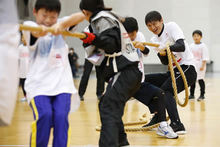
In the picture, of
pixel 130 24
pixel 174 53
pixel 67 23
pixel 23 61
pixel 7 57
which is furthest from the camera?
pixel 23 61

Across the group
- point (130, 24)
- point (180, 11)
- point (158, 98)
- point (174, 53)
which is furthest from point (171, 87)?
point (180, 11)

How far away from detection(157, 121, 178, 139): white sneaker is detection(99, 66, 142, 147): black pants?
1.23m

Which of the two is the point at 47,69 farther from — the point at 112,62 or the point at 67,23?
the point at 112,62

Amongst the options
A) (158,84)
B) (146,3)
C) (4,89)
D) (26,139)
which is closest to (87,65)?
(158,84)

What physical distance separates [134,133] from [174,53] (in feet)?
3.69

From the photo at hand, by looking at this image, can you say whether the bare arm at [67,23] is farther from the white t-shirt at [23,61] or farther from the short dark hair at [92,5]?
the white t-shirt at [23,61]

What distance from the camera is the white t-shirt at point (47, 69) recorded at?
2.67 meters

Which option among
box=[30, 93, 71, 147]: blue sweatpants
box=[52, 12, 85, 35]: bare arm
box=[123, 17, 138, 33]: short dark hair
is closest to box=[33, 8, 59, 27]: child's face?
box=[52, 12, 85, 35]: bare arm

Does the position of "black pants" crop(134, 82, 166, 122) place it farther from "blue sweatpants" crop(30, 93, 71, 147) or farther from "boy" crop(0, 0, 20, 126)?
"boy" crop(0, 0, 20, 126)

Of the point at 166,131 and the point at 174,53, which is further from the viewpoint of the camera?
the point at 174,53

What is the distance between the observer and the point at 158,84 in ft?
15.2

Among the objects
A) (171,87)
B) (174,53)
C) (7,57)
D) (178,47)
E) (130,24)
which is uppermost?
(130,24)

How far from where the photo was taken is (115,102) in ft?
9.70

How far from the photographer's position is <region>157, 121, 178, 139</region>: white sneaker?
408cm
